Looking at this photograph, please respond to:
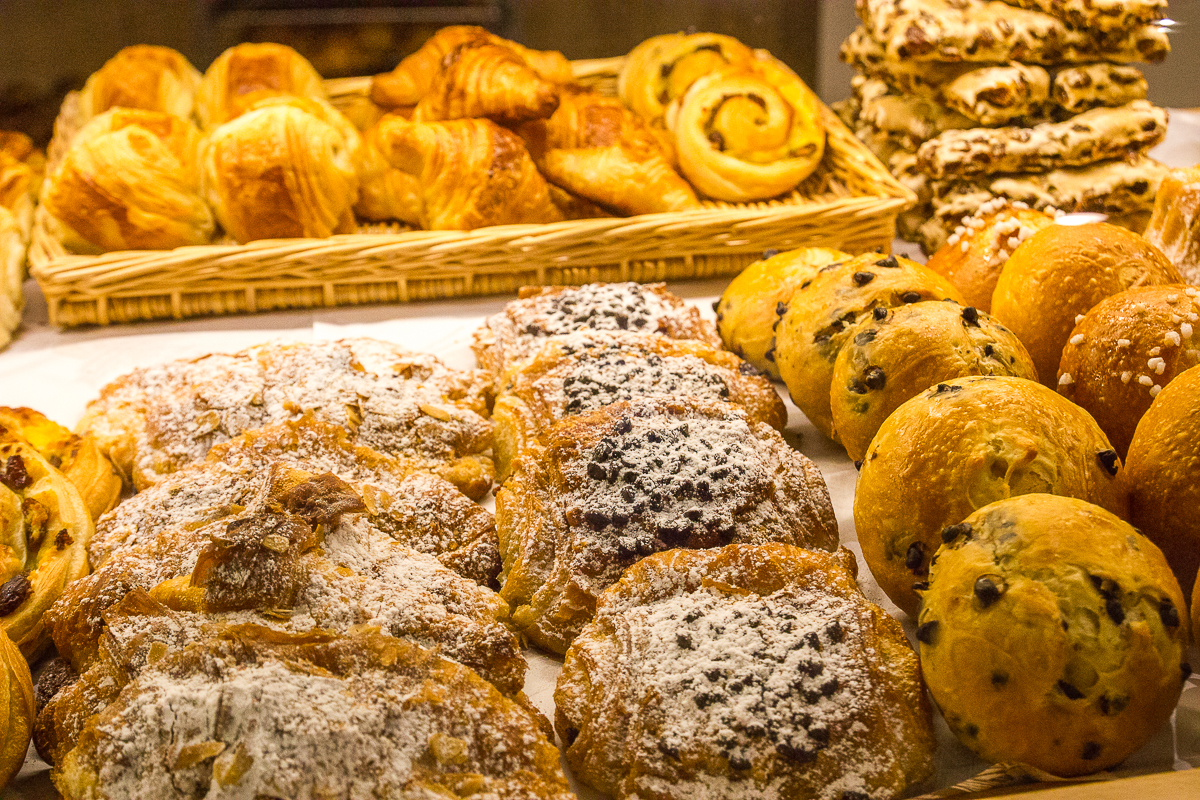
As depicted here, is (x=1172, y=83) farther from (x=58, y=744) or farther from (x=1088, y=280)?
(x=58, y=744)

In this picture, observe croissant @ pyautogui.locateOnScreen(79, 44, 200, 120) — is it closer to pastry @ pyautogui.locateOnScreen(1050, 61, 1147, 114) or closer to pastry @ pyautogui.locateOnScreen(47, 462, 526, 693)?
pastry @ pyautogui.locateOnScreen(47, 462, 526, 693)

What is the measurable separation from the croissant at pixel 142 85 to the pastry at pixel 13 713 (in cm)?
248

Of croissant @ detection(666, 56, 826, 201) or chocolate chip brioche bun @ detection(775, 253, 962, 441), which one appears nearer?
chocolate chip brioche bun @ detection(775, 253, 962, 441)

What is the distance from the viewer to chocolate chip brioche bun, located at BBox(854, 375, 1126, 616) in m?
1.38

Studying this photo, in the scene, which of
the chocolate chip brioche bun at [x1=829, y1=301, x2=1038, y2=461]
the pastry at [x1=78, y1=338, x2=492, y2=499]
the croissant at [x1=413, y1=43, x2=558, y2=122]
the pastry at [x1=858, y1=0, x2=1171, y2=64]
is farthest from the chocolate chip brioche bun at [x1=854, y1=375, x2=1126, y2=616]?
the croissant at [x1=413, y1=43, x2=558, y2=122]

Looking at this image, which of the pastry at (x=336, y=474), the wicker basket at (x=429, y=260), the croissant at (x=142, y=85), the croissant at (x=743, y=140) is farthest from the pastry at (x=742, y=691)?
the croissant at (x=142, y=85)

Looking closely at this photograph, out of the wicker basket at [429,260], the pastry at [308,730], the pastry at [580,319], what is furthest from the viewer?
the wicker basket at [429,260]

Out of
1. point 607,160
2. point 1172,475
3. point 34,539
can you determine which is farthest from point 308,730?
point 607,160

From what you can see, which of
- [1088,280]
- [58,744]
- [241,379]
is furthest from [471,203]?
[58,744]

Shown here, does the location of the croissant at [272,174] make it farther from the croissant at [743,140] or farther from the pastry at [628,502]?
the pastry at [628,502]

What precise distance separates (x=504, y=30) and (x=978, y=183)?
2.04 m

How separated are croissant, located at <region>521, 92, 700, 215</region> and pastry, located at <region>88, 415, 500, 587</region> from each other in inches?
56.6

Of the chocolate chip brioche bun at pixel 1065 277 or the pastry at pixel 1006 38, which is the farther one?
the pastry at pixel 1006 38

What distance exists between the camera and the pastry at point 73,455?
1904 mm
